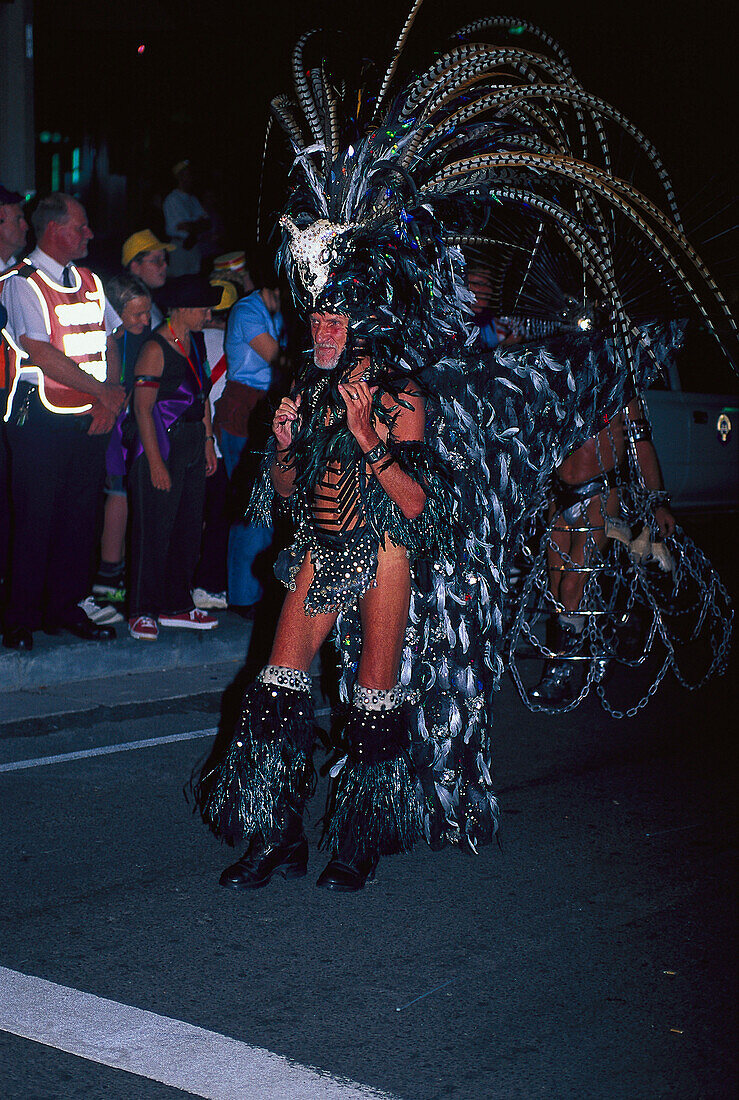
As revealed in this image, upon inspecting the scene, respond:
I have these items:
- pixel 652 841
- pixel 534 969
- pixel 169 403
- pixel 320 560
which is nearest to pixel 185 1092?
pixel 534 969

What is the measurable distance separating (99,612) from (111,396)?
1.33 m

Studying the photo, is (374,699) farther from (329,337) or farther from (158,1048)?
(158,1048)

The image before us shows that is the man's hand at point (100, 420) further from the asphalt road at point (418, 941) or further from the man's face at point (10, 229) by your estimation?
the asphalt road at point (418, 941)

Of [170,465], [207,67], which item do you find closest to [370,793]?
[170,465]

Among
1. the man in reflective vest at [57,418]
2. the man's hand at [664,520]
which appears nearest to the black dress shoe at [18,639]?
the man in reflective vest at [57,418]

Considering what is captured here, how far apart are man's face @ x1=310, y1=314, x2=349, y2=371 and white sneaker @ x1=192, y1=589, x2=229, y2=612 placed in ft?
15.7

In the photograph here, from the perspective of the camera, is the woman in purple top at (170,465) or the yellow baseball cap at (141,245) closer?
the woman in purple top at (170,465)

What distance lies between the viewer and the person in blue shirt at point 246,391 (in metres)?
7.77

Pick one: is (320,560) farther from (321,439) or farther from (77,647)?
(77,647)

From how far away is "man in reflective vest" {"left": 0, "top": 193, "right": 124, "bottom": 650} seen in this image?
6867 millimetres

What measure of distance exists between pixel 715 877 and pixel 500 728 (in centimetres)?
197

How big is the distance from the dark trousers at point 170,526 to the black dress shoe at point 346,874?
3.62 meters

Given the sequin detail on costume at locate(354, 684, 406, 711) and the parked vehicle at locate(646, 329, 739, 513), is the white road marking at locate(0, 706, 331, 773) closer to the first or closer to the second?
the sequin detail on costume at locate(354, 684, 406, 711)

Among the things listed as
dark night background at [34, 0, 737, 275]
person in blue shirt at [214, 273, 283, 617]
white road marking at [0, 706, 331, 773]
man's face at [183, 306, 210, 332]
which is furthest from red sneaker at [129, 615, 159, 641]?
dark night background at [34, 0, 737, 275]
